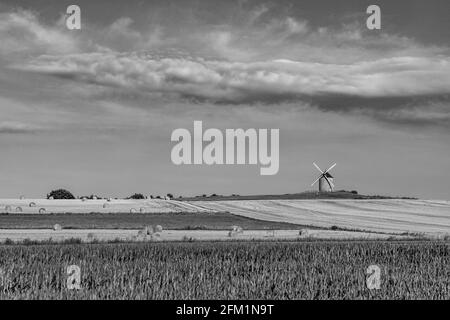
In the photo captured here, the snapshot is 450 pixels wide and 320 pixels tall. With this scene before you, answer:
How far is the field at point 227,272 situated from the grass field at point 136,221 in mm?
27417

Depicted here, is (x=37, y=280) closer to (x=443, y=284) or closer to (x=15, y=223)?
(x=443, y=284)

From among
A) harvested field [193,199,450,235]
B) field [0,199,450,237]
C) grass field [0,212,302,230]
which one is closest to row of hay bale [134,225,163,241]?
grass field [0,212,302,230]

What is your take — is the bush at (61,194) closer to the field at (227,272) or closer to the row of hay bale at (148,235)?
the row of hay bale at (148,235)

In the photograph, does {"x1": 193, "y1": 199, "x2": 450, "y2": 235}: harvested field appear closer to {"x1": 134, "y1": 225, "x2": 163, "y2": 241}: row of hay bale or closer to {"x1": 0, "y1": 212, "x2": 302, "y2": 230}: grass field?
{"x1": 0, "y1": 212, "x2": 302, "y2": 230}: grass field

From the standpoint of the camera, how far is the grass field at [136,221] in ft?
211

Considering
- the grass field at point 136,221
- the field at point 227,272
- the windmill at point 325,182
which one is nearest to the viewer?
the field at point 227,272

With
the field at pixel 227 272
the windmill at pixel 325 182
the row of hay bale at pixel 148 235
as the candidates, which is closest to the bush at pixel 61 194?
the windmill at pixel 325 182

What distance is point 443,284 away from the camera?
2423 cm

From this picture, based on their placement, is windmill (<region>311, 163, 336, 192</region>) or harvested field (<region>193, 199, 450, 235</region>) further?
windmill (<region>311, 163, 336, 192</region>)

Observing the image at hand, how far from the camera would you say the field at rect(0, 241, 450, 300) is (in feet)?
70.8

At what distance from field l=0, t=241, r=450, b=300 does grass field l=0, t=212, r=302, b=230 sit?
90.0 ft

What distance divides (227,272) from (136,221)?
45.7 m

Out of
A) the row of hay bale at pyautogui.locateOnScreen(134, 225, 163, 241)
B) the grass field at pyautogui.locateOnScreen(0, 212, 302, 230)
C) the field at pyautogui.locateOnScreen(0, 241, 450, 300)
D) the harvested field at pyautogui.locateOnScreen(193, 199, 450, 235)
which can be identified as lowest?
the harvested field at pyautogui.locateOnScreen(193, 199, 450, 235)
